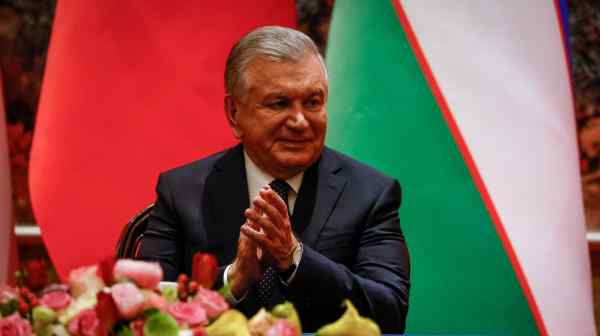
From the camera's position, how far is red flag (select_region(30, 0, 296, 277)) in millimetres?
2564

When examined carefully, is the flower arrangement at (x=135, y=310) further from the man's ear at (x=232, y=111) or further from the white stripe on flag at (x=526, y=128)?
the white stripe on flag at (x=526, y=128)

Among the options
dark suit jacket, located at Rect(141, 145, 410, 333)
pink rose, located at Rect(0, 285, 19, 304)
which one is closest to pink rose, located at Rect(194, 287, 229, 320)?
pink rose, located at Rect(0, 285, 19, 304)

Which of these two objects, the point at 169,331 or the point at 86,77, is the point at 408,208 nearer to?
the point at 86,77

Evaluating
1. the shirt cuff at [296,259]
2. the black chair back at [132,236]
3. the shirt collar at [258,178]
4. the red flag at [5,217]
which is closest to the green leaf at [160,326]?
the shirt cuff at [296,259]

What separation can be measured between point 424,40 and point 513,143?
35cm

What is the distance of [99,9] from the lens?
2.56 m

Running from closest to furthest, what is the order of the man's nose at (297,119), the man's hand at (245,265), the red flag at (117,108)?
1. the man's hand at (245,265)
2. the man's nose at (297,119)
3. the red flag at (117,108)

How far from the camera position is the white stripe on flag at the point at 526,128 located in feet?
7.29

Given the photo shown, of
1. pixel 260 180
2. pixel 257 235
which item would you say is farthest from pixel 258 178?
pixel 257 235

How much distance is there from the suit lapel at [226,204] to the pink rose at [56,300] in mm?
819

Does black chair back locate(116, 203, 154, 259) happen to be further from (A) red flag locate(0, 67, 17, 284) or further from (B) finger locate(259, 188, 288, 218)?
(A) red flag locate(0, 67, 17, 284)

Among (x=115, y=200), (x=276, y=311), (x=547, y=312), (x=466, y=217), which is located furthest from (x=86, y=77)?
(x=276, y=311)

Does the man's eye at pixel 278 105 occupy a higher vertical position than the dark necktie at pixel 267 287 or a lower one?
higher

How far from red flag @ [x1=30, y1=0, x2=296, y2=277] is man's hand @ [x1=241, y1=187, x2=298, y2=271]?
1026 millimetres
